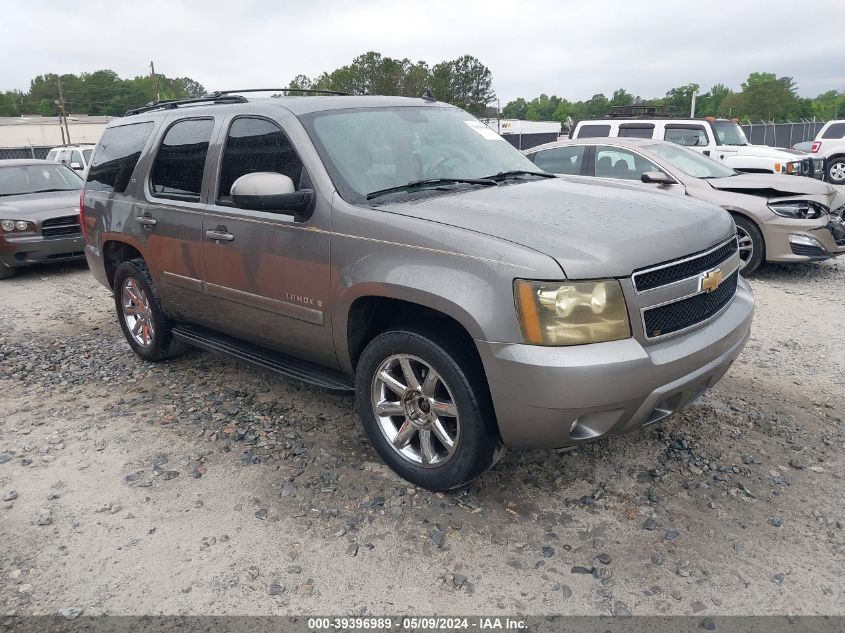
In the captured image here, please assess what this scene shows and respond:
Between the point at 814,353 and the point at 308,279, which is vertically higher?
the point at 308,279

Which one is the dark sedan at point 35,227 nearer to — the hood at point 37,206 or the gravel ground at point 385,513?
the hood at point 37,206

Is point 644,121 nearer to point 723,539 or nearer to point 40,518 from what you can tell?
point 723,539

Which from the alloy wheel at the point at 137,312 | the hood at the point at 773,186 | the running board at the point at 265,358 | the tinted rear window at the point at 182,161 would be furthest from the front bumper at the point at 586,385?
the hood at the point at 773,186

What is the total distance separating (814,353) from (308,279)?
3.95 metres

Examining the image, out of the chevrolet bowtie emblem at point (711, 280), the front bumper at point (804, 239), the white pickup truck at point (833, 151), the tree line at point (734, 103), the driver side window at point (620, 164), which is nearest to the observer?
the chevrolet bowtie emblem at point (711, 280)

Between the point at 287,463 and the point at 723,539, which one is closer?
the point at 723,539

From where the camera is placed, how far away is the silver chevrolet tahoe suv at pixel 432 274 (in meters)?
2.78

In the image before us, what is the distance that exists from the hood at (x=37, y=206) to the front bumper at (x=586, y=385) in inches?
325

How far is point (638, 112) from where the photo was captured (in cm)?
1288

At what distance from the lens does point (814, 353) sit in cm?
512

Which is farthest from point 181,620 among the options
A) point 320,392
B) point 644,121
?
point 644,121

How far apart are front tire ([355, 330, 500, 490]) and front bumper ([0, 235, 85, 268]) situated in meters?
7.00

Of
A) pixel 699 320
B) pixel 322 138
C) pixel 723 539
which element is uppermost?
pixel 322 138

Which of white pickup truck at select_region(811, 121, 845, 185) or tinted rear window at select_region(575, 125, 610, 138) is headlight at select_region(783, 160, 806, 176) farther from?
white pickup truck at select_region(811, 121, 845, 185)
